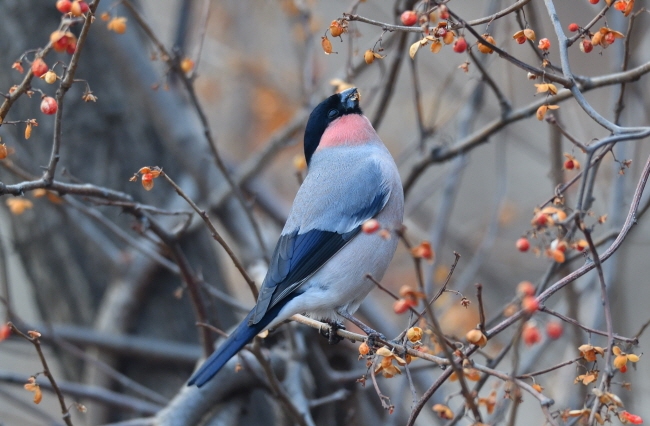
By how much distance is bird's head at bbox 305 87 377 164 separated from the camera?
2951mm

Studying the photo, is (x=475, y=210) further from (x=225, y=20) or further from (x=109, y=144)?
(x=109, y=144)

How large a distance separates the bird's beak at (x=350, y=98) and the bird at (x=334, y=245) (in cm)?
1

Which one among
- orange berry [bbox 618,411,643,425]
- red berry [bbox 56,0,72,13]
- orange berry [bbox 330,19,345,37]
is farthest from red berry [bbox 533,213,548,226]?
red berry [bbox 56,0,72,13]

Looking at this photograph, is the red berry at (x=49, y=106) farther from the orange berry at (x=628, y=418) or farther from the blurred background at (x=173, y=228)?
the orange berry at (x=628, y=418)

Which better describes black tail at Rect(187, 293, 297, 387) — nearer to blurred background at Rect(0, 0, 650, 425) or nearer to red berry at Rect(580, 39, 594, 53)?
blurred background at Rect(0, 0, 650, 425)

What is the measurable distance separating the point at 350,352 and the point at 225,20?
151 inches

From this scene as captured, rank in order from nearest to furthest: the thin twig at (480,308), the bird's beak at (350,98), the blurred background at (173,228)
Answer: the thin twig at (480,308) < the bird's beak at (350,98) < the blurred background at (173,228)

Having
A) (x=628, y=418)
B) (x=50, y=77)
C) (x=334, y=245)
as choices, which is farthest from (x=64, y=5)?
(x=628, y=418)

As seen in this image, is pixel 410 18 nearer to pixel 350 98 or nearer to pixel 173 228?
pixel 350 98

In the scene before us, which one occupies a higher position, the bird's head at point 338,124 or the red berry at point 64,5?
the bird's head at point 338,124

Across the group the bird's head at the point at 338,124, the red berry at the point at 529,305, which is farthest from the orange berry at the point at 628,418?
the bird's head at the point at 338,124

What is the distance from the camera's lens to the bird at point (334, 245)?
2.44 m

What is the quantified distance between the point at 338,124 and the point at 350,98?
157 mm

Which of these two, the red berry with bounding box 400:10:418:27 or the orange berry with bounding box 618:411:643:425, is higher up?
the red berry with bounding box 400:10:418:27
